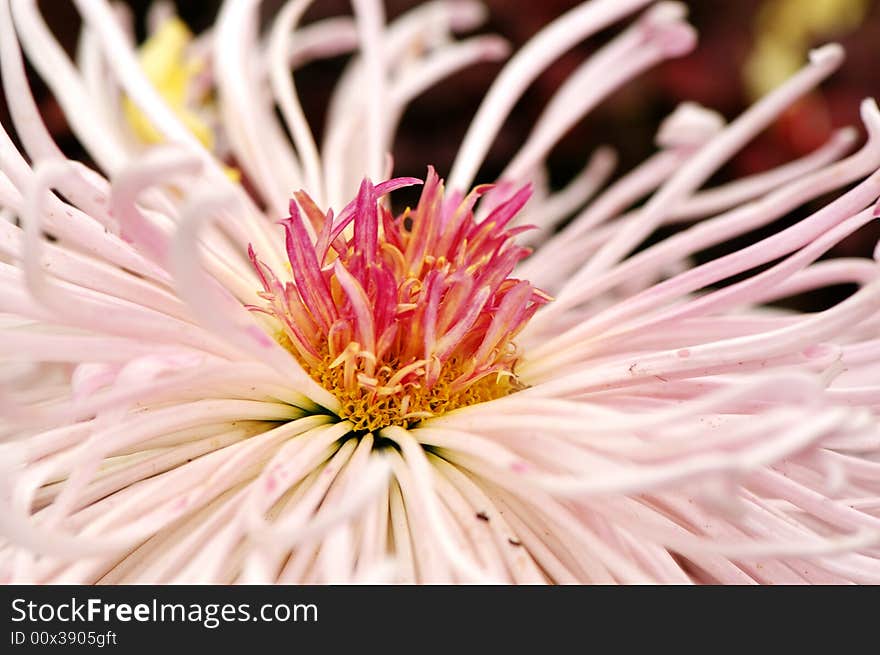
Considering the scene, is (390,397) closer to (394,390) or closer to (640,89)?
(394,390)

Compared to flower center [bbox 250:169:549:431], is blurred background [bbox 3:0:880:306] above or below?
above

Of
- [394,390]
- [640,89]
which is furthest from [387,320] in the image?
[640,89]

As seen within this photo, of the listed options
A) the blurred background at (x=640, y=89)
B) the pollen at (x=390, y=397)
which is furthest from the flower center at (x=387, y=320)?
the blurred background at (x=640, y=89)

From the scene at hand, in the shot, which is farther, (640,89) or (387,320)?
(640,89)

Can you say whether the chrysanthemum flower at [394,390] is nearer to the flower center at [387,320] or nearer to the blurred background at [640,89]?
the flower center at [387,320]

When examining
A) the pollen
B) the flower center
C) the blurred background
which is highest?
the blurred background

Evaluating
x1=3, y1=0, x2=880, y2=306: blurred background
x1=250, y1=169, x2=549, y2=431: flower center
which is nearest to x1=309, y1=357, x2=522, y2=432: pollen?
x1=250, y1=169, x2=549, y2=431: flower center

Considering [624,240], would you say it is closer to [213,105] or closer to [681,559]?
[681,559]

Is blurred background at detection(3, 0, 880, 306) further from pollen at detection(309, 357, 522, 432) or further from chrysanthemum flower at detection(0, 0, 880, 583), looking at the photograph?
pollen at detection(309, 357, 522, 432)
